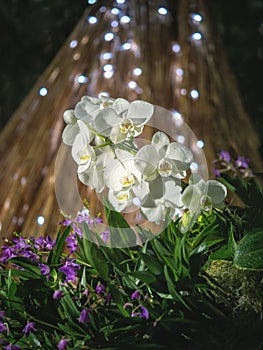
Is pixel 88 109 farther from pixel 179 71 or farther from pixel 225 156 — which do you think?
pixel 179 71

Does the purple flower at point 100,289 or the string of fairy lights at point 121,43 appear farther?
the string of fairy lights at point 121,43

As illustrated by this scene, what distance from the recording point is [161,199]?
531 millimetres

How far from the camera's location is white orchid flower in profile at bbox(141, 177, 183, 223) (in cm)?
53

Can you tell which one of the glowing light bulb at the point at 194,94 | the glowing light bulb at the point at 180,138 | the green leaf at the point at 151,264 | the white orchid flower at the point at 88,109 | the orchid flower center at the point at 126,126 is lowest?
the glowing light bulb at the point at 180,138

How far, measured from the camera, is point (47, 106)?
125cm

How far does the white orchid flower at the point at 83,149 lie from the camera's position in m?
0.53

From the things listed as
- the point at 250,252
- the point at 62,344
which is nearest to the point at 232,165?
the point at 250,252

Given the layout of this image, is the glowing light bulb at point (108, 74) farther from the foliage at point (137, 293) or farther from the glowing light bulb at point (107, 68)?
the foliage at point (137, 293)

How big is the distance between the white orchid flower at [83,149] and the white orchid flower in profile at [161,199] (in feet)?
0.19

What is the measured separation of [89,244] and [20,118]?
79 centimetres

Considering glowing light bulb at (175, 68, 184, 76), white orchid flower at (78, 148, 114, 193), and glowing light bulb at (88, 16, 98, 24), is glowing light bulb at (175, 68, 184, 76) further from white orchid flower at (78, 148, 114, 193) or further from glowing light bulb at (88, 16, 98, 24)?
white orchid flower at (78, 148, 114, 193)

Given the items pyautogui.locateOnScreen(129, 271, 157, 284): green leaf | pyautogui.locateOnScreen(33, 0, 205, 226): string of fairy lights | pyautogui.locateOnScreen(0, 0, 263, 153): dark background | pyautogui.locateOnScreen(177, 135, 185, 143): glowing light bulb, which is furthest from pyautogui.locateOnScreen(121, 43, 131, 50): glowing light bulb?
pyautogui.locateOnScreen(129, 271, 157, 284): green leaf

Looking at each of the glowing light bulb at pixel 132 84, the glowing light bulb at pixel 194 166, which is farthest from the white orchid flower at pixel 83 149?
the glowing light bulb at pixel 132 84

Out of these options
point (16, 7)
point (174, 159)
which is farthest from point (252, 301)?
point (16, 7)
